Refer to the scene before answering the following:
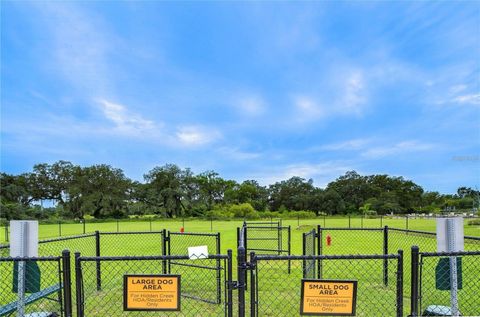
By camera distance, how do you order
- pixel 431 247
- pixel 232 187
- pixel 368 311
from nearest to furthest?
pixel 368 311 → pixel 431 247 → pixel 232 187

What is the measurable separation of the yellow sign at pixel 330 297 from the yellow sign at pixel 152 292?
3.29ft

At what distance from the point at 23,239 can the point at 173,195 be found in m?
71.3

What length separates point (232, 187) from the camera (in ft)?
282

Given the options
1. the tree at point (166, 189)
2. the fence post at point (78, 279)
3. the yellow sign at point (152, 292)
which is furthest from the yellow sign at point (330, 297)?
the tree at point (166, 189)

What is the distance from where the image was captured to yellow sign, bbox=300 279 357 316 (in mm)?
3010

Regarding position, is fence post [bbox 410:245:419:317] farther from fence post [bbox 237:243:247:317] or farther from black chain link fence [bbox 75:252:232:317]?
black chain link fence [bbox 75:252:232:317]

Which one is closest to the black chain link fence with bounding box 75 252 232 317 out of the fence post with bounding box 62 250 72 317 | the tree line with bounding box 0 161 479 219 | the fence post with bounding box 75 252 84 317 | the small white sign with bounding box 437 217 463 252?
the fence post with bounding box 75 252 84 317

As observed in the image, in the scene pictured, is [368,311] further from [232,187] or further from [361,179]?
[361,179]

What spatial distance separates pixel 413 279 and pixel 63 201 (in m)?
79.2

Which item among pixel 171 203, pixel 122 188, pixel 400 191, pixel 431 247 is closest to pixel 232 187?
pixel 171 203

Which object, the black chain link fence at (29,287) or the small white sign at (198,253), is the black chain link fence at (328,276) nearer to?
the small white sign at (198,253)

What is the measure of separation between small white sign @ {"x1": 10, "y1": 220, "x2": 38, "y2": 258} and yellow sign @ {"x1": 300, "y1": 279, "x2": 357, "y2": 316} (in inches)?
98.3

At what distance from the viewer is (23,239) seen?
3.66 metres

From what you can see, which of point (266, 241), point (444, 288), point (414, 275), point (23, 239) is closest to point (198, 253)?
point (23, 239)
